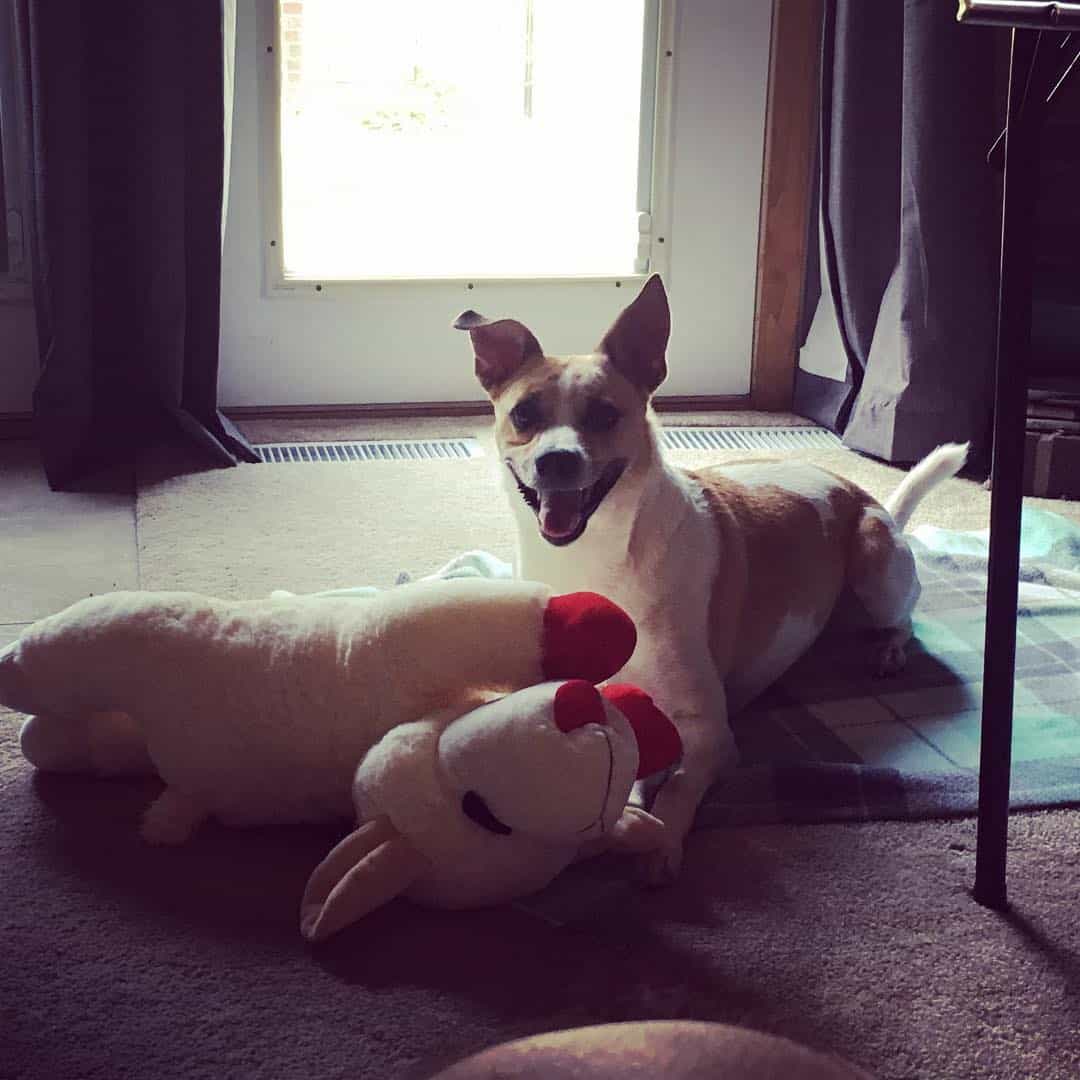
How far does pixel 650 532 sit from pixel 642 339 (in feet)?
0.83

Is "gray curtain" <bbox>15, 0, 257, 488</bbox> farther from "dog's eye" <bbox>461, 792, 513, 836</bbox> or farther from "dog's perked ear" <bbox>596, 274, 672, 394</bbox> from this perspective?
"dog's eye" <bbox>461, 792, 513, 836</bbox>

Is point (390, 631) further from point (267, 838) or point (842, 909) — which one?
point (842, 909)

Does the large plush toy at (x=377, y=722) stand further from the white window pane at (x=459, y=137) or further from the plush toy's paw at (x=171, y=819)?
the white window pane at (x=459, y=137)

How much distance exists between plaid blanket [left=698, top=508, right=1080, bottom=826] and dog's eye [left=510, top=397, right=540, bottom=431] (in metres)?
0.49

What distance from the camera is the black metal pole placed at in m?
1.24

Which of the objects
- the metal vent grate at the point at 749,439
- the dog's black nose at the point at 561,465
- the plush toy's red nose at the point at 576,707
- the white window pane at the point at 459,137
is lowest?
the metal vent grate at the point at 749,439

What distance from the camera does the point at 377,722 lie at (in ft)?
4.58

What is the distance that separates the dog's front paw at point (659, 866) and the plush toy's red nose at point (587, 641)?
20cm

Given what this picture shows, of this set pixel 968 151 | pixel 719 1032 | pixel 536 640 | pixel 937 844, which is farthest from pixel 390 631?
pixel 968 151

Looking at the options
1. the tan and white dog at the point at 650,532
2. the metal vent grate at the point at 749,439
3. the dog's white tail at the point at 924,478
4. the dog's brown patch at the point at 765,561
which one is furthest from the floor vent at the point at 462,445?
the tan and white dog at the point at 650,532

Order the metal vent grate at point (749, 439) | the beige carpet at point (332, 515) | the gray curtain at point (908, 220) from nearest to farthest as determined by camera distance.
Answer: the beige carpet at point (332, 515) < the gray curtain at point (908, 220) < the metal vent grate at point (749, 439)

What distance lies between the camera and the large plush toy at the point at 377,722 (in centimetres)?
127

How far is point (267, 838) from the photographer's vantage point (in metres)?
1.47

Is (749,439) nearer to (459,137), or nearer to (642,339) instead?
(459,137)
